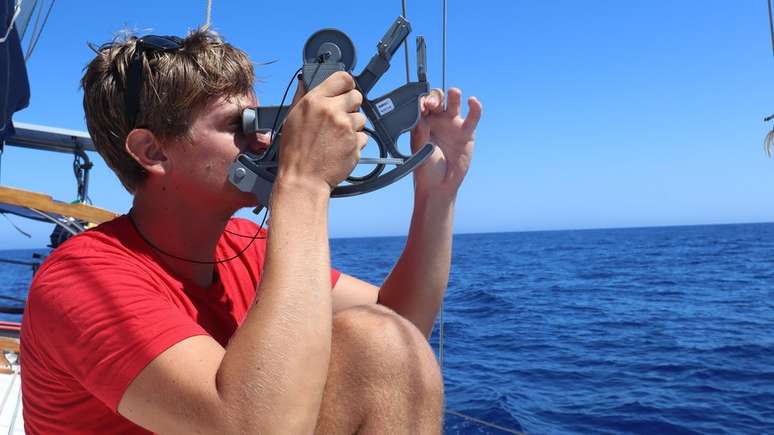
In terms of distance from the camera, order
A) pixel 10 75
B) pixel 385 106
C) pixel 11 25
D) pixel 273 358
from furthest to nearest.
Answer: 1. pixel 10 75
2. pixel 11 25
3. pixel 385 106
4. pixel 273 358

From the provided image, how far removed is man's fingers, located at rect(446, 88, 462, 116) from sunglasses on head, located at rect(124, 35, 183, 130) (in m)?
0.62

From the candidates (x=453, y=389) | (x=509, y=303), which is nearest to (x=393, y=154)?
(x=453, y=389)

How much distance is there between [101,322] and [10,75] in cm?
188

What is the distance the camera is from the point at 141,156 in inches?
46.0

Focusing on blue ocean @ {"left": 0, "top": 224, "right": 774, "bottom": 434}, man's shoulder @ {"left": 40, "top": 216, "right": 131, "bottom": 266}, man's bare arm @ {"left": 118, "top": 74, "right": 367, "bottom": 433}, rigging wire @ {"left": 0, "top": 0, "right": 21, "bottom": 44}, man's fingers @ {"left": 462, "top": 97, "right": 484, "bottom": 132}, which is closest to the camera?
man's bare arm @ {"left": 118, "top": 74, "right": 367, "bottom": 433}

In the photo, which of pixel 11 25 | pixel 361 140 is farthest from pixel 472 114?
pixel 11 25

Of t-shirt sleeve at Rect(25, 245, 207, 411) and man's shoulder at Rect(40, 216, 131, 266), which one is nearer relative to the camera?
t-shirt sleeve at Rect(25, 245, 207, 411)

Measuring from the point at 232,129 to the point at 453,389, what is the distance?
214 inches

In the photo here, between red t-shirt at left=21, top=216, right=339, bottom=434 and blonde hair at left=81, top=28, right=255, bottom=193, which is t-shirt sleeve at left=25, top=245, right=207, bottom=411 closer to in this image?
red t-shirt at left=21, top=216, right=339, bottom=434

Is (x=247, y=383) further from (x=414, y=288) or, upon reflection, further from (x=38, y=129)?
(x=38, y=129)

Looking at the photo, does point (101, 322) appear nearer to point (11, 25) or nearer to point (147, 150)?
point (147, 150)

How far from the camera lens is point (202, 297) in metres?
1.19

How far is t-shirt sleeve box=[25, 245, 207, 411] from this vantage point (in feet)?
2.81

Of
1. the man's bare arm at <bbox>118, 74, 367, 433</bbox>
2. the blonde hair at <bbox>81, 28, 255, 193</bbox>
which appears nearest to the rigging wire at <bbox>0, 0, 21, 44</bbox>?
the blonde hair at <bbox>81, 28, 255, 193</bbox>
